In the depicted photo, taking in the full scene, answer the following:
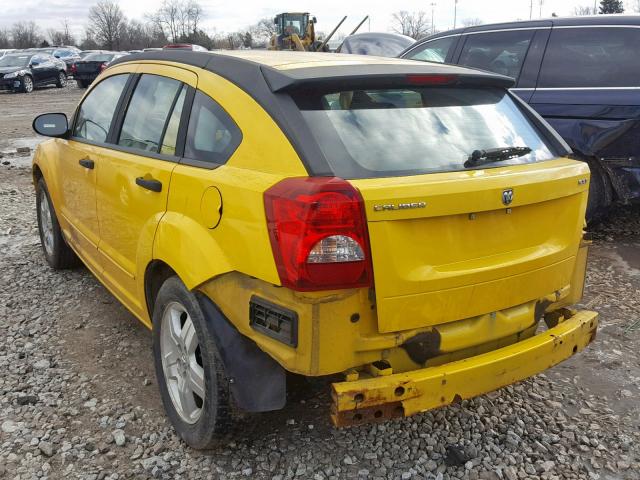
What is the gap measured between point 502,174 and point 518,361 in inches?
29.7

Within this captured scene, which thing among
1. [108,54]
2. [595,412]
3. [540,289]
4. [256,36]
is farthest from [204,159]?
[256,36]

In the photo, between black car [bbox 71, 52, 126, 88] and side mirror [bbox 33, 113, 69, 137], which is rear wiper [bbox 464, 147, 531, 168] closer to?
side mirror [bbox 33, 113, 69, 137]

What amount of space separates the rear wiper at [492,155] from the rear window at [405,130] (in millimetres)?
21

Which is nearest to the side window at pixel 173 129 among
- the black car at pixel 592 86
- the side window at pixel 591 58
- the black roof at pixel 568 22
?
the black car at pixel 592 86

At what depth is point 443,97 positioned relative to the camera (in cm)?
275

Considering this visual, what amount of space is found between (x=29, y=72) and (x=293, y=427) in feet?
90.1

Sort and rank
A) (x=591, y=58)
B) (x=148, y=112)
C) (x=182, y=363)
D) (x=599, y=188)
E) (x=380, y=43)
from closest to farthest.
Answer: (x=182, y=363)
(x=148, y=112)
(x=599, y=188)
(x=591, y=58)
(x=380, y=43)

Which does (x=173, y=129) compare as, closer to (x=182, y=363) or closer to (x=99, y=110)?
(x=182, y=363)

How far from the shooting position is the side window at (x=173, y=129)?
2.96 m

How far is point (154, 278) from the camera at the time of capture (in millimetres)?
3125

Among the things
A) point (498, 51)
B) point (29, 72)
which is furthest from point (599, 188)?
point (29, 72)

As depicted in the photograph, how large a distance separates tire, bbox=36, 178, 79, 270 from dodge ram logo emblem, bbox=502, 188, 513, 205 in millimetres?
3612

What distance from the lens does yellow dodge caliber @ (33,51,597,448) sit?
2.21 m

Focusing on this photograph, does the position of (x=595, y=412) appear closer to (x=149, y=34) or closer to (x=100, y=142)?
(x=100, y=142)
